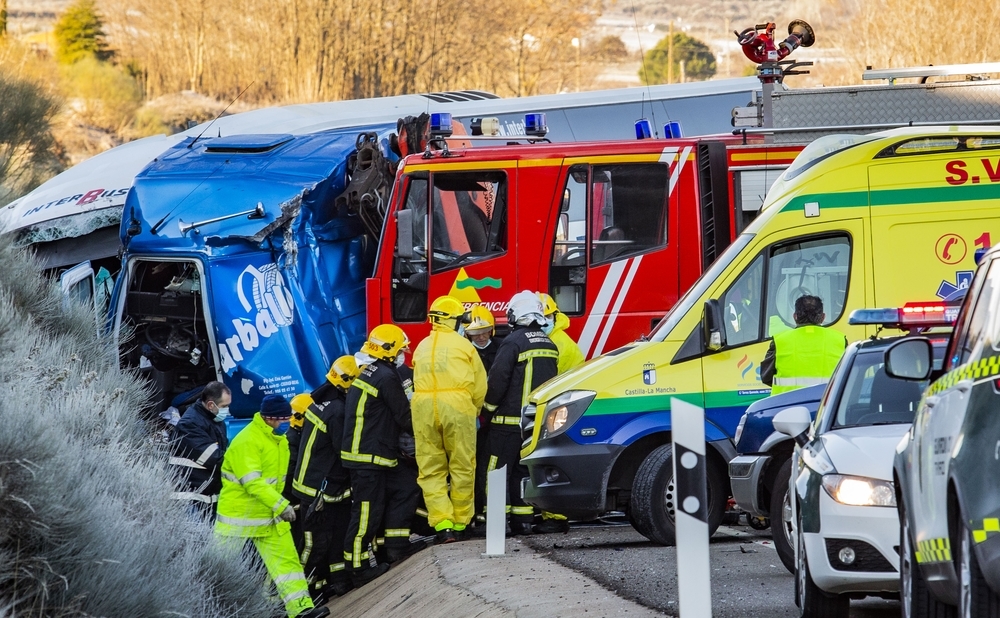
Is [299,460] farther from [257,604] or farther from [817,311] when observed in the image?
[817,311]

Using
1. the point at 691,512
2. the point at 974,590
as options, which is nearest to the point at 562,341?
the point at 691,512

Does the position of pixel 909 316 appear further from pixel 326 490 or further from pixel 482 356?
pixel 326 490

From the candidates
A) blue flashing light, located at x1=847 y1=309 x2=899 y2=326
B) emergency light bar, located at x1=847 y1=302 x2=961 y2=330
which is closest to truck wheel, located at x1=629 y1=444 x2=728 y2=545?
emergency light bar, located at x1=847 y1=302 x2=961 y2=330

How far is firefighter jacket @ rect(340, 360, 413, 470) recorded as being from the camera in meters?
11.4

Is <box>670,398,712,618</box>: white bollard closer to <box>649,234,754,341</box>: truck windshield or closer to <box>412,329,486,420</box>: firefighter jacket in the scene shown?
<box>649,234,754,341</box>: truck windshield

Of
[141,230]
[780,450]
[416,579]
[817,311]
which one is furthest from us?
[141,230]

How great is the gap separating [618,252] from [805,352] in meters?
3.28

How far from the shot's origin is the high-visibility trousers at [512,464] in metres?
11.7

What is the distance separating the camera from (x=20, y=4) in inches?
3371

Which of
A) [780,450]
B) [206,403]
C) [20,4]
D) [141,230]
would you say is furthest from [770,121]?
[20,4]

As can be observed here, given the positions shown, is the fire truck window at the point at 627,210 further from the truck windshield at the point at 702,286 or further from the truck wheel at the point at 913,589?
the truck wheel at the point at 913,589

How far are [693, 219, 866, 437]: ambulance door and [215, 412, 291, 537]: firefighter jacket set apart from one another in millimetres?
3083

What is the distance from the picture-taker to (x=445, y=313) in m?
11.6

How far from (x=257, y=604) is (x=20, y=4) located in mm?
82575
